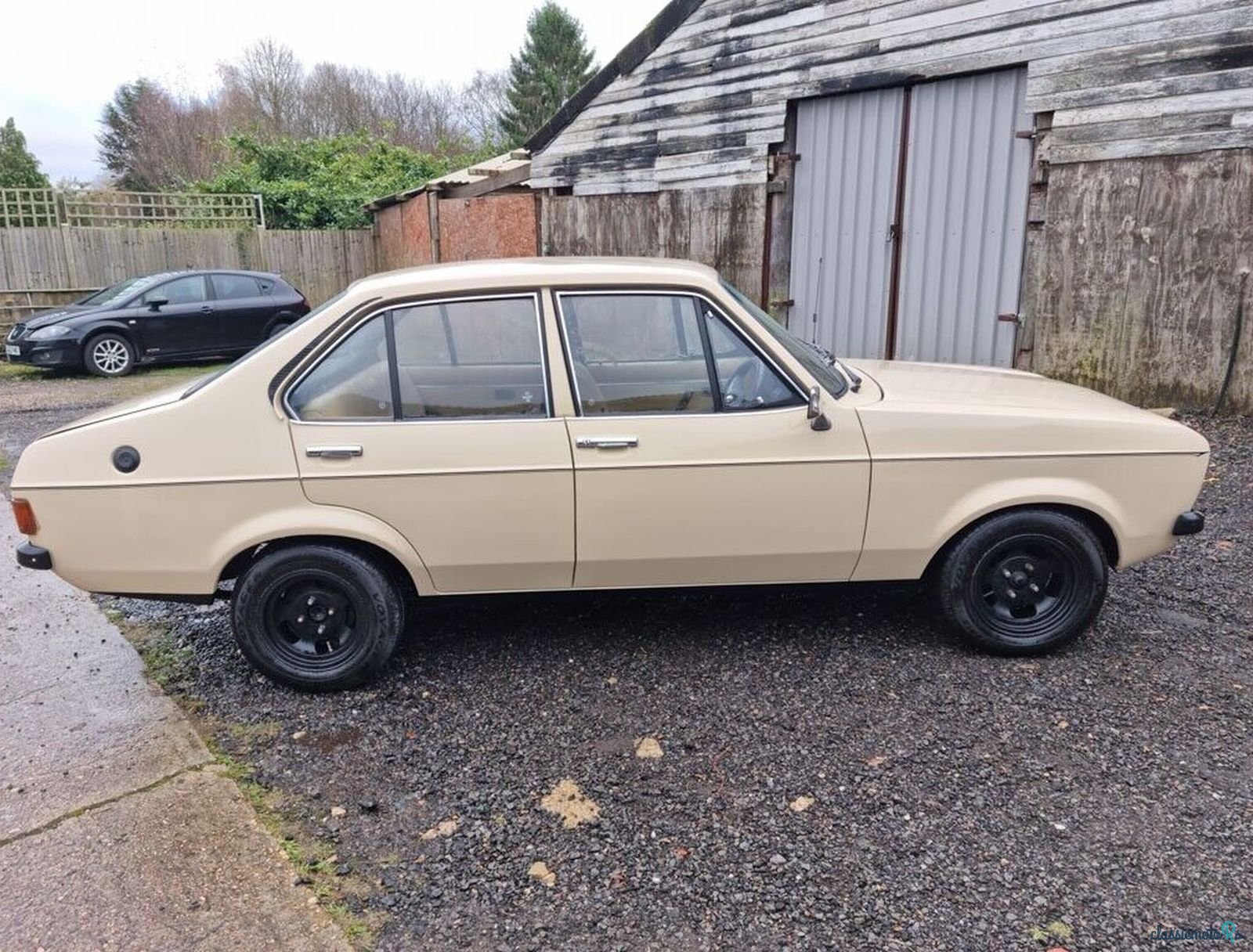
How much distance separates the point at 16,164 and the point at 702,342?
3179 cm

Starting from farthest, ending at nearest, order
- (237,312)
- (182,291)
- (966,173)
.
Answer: (237,312) → (182,291) → (966,173)

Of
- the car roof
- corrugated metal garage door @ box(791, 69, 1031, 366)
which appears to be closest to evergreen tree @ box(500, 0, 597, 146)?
corrugated metal garage door @ box(791, 69, 1031, 366)

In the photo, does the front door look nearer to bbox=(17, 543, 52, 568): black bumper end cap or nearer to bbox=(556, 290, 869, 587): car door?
bbox=(17, 543, 52, 568): black bumper end cap

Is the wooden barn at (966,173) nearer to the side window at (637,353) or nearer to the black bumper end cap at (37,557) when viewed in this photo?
the side window at (637,353)

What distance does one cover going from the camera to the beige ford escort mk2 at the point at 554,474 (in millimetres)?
3600

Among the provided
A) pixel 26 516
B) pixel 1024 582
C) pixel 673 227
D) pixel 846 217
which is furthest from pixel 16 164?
pixel 1024 582

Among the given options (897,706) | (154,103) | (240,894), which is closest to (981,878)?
(897,706)

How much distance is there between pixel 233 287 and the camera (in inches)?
557

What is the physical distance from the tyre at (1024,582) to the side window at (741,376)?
3.28ft

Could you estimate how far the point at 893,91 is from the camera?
28.8 ft

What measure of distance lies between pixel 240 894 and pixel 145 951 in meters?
0.27

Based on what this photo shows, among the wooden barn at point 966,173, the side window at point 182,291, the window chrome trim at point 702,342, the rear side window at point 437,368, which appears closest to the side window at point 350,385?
the rear side window at point 437,368

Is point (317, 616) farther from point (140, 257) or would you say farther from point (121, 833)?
point (140, 257)

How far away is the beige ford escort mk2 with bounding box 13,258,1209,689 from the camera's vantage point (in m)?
3.60
